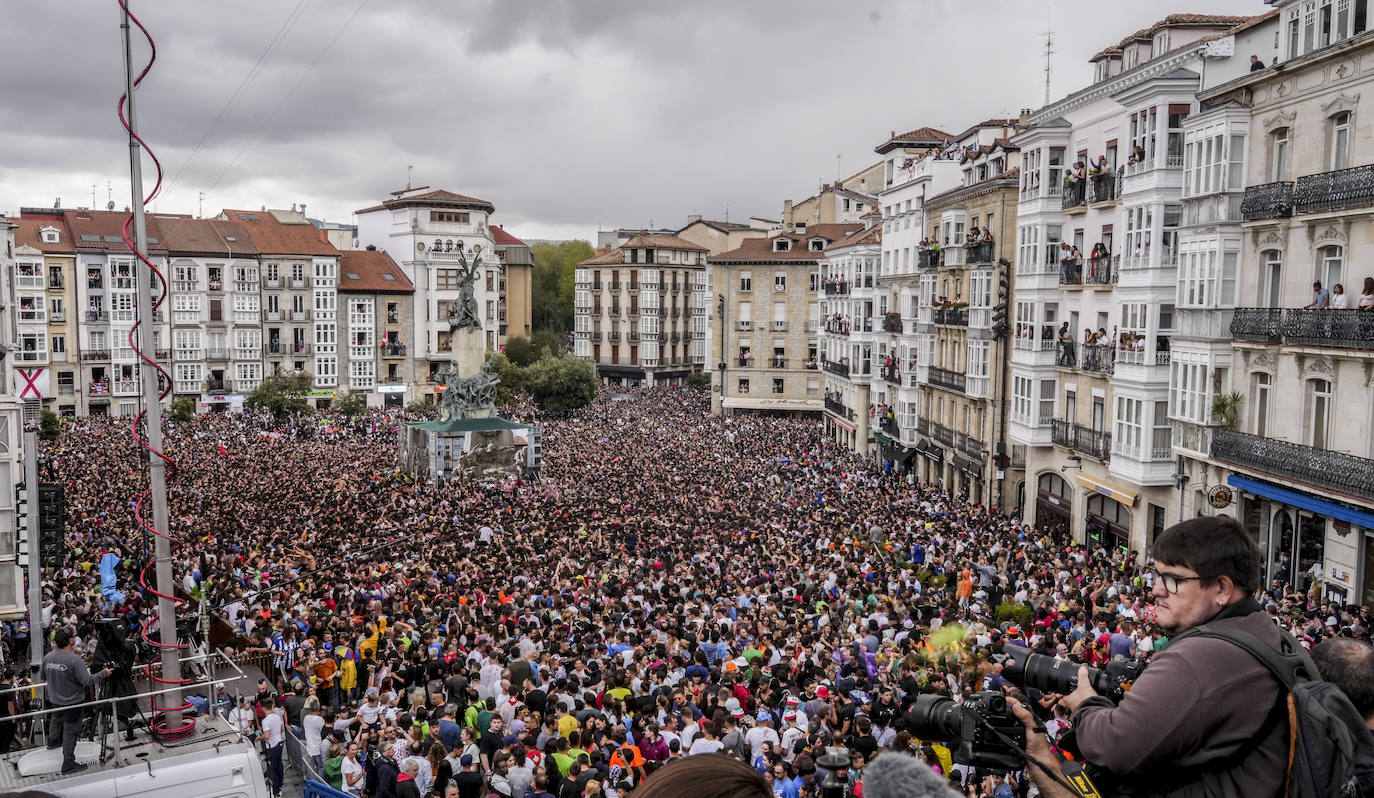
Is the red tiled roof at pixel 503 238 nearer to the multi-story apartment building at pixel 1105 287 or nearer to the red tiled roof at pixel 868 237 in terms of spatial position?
the red tiled roof at pixel 868 237

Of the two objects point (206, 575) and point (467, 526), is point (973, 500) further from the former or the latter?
point (206, 575)

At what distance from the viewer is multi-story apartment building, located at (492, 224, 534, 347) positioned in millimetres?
105062

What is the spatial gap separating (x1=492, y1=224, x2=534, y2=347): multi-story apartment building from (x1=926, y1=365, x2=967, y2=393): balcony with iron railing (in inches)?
2504

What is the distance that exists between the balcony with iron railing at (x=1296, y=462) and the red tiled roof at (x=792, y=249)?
51.6 m

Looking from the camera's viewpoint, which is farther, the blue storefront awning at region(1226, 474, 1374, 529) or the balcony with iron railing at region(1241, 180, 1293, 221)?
the balcony with iron railing at region(1241, 180, 1293, 221)

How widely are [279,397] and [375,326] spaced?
2025 cm

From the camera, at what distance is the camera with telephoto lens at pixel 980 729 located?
354cm

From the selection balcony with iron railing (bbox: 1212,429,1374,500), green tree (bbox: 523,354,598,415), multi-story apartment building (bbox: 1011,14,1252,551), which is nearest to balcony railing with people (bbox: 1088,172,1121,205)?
multi-story apartment building (bbox: 1011,14,1252,551)

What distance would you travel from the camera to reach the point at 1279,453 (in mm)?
23312

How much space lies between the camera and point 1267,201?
24.0m

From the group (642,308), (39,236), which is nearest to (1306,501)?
(39,236)

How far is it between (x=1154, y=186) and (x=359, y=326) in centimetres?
6405

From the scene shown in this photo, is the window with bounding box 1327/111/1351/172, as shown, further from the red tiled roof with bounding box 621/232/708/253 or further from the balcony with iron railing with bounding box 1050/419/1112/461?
the red tiled roof with bounding box 621/232/708/253

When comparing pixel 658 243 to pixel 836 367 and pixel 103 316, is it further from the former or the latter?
pixel 103 316
